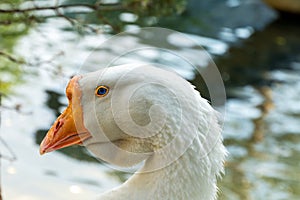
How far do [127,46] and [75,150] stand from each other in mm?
1855

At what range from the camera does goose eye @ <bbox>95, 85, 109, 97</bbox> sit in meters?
1.68

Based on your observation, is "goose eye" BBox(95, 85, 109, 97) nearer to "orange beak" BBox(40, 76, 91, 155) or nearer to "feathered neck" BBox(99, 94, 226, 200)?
"orange beak" BBox(40, 76, 91, 155)

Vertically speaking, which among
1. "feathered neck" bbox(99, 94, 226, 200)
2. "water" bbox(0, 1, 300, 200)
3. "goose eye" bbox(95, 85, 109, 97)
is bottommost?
"water" bbox(0, 1, 300, 200)

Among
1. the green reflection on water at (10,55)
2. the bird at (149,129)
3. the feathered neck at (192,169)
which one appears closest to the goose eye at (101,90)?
the bird at (149,129)

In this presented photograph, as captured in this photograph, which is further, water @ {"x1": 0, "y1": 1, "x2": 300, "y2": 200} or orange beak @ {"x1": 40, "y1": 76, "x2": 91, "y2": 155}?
water @ {"x1": 0, "y1": 1, "x2": 300, "y2": 200}

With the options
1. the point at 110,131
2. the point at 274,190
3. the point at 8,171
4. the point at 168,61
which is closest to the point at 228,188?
→ the point at 274,190

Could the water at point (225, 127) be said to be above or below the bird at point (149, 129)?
below

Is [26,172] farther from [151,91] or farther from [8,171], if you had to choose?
[151,91]

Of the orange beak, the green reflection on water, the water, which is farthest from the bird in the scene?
the green reflection on water

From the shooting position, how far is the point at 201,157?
5.50 feet

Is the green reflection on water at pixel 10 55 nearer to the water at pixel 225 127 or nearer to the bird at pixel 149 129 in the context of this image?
the water at pixel 225 127

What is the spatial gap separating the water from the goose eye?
51.3 inches

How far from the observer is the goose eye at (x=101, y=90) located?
168 cm

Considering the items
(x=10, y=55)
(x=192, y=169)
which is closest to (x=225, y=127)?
(x=10, y=55)
